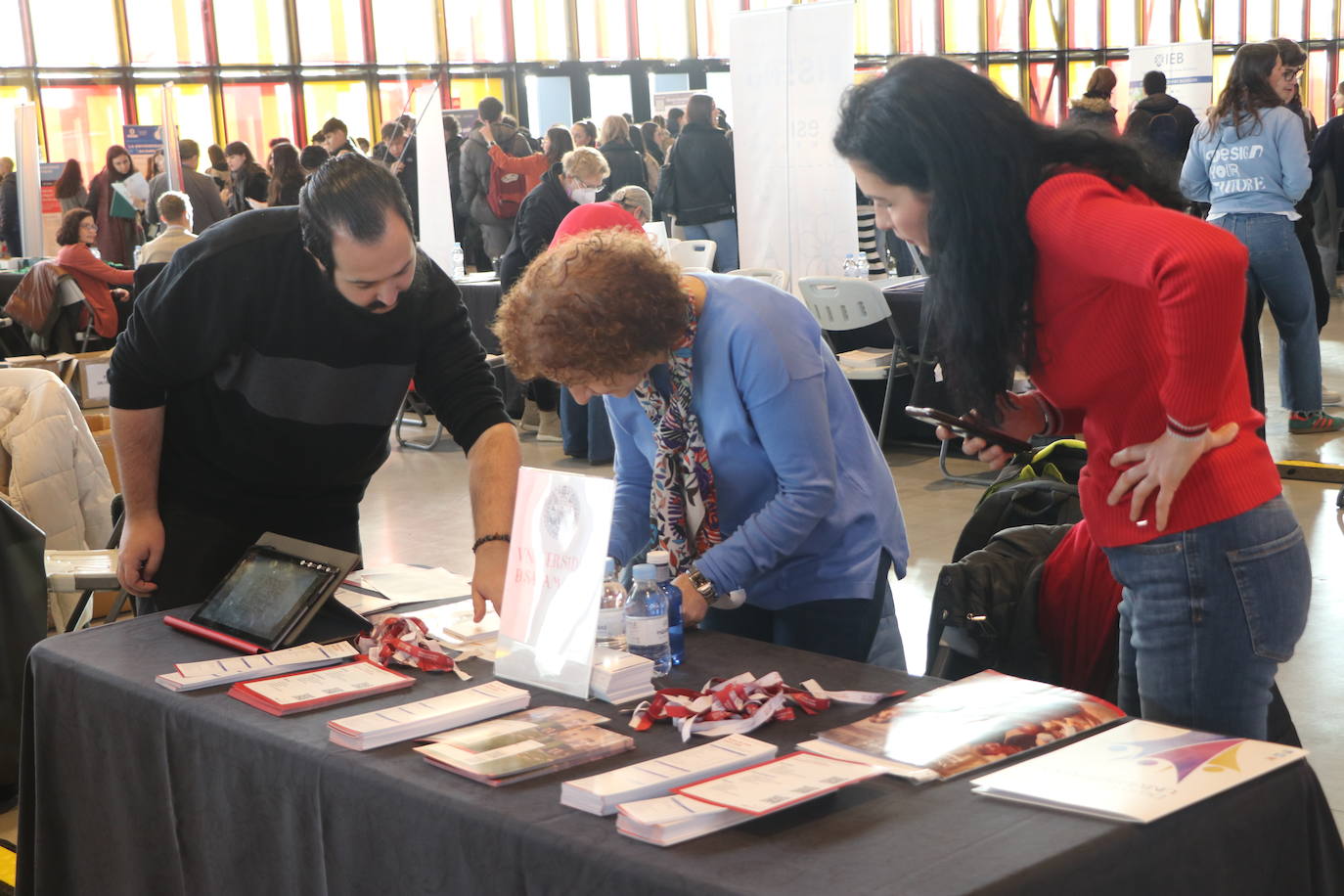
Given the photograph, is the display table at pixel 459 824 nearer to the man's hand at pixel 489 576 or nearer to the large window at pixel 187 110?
the man's hand at pixel 489 576

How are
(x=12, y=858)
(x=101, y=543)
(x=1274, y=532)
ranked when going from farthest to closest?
(x=101, y=543), (x=12, y=858), (x=1274, y=532)

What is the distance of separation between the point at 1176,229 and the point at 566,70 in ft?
51.4

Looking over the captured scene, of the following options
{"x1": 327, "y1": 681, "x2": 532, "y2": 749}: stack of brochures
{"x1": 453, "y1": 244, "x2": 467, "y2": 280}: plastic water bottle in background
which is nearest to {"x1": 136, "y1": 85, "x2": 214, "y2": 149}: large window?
{"x1": 453, "y1": 244, "x2": 467, "y2": 280}: plastic water bottle in background

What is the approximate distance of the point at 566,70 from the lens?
53.6ft

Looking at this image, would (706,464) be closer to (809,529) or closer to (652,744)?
(809,529)

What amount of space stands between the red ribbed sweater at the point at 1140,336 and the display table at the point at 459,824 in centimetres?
31

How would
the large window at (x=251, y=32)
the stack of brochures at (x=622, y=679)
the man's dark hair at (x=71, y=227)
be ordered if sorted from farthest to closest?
the large window at (x=251, y=32) → the man's dark hair at (x=71, y=227) → the stack of brochures at (x=622, y=679)

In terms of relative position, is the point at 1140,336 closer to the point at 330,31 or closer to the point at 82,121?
the point at 82,121

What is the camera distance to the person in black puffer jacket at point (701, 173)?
347 inches

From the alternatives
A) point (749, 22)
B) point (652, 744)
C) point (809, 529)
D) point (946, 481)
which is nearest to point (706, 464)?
point (809, 529)

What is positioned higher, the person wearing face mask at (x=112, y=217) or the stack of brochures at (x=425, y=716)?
the person wearing face mask at (x=112, y=217)

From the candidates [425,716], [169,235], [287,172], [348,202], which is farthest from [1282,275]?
[287,172]

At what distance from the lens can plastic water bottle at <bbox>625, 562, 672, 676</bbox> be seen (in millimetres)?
1756

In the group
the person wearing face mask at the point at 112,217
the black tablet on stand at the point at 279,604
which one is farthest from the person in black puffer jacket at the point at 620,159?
the black tablet on stand at the point at 279,604
